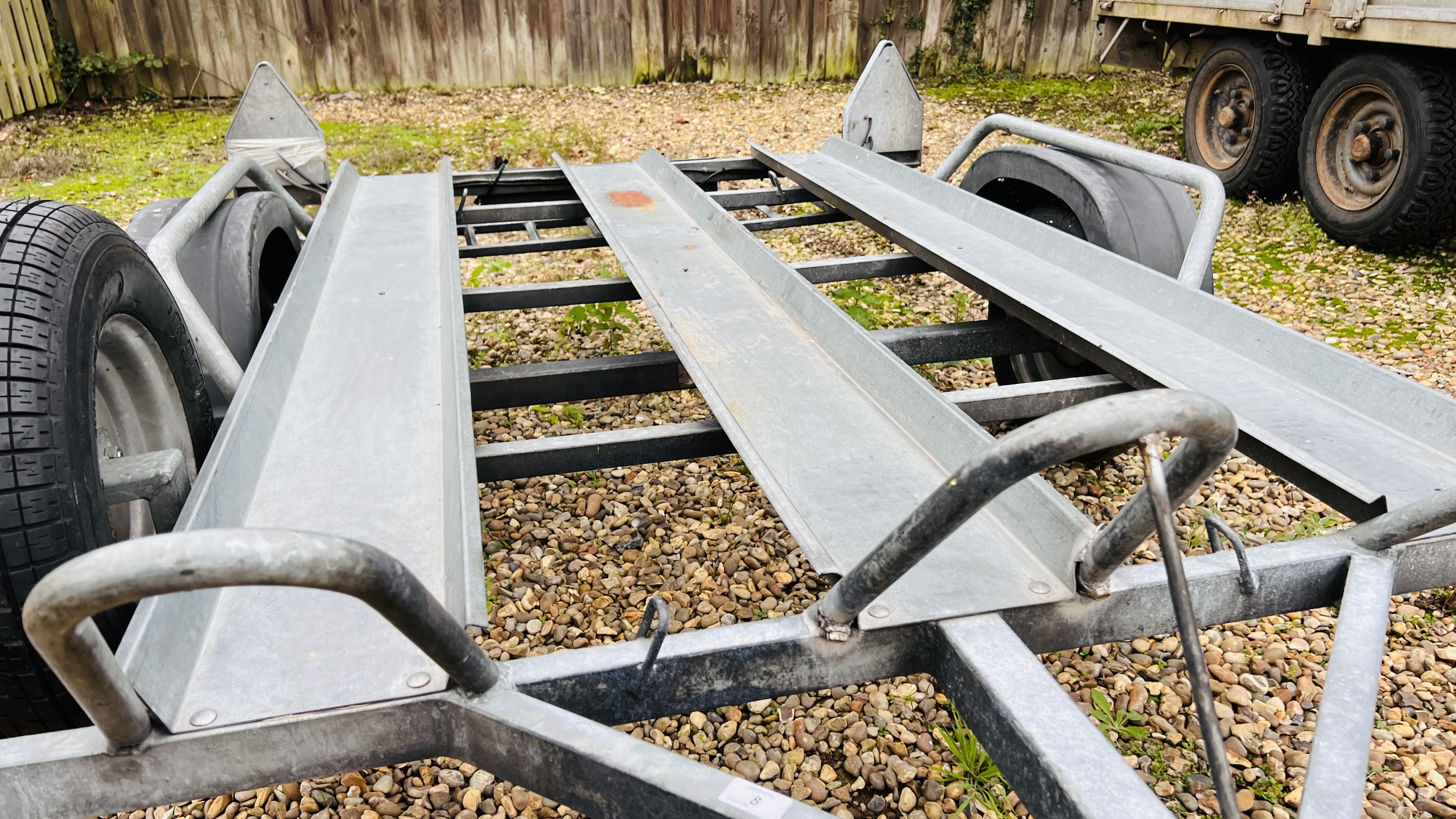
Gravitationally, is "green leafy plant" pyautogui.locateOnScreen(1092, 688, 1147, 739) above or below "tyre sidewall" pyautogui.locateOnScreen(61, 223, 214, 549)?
below

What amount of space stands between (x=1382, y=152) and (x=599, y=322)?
5.00 m

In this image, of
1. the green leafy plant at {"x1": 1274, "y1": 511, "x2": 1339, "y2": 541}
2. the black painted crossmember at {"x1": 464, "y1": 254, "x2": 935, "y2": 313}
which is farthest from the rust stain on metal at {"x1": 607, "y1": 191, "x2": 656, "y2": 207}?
the green leafy plant at {"x1": 1274, "y1": 511, "x2": 1339, "y2": 541}

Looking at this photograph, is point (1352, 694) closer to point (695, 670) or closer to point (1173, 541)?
point (1173, 541)

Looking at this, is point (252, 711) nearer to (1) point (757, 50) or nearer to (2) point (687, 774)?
(2) point (687, 774)

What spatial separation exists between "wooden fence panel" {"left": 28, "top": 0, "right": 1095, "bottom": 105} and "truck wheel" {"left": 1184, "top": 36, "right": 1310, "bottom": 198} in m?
5.44

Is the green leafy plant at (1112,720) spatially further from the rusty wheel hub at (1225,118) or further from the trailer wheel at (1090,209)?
the rusty wheel hub at (1225,118)

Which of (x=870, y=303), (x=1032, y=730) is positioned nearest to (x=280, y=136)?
(x=870, y=303)

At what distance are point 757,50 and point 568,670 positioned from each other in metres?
11.9

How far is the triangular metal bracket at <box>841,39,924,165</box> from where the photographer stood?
15.3 ft

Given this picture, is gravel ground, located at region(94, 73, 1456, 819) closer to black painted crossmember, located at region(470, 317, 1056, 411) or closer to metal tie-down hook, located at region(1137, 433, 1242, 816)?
black painted crossmember, located at region(470, 317, 1056, 411)

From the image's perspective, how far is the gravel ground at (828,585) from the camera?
7.99 ft

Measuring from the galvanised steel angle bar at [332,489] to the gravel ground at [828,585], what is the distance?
0.36 m

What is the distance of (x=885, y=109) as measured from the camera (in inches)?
187

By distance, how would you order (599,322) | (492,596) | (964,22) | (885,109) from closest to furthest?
(492,596), (885,109), (599,322), (964,22)
